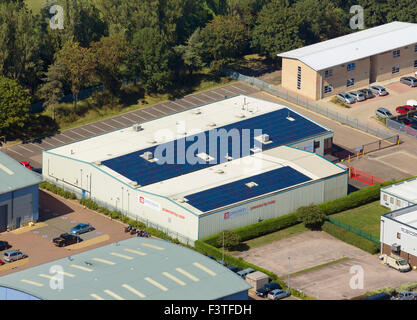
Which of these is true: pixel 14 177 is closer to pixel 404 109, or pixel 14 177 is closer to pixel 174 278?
pixel 174 278

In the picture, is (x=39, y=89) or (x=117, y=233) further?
(x=39, y=89)

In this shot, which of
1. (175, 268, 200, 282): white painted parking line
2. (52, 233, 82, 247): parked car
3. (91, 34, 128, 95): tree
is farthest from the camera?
(91, 34, 128, 95): tree

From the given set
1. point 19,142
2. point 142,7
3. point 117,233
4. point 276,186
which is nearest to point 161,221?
point 117,233

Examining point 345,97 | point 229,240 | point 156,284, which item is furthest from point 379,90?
point 156,284

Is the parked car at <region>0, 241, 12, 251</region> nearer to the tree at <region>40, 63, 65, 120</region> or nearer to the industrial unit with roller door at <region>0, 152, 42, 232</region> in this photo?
the industrial unit with roller door at <region>0, 152, 42, 232</region>

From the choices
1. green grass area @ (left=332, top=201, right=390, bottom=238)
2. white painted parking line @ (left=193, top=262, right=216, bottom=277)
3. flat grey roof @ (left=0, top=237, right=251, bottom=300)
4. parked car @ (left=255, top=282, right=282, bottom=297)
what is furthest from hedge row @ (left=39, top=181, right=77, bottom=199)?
white painted parking line @ (left=193, top=262, right=216, bottom=277)

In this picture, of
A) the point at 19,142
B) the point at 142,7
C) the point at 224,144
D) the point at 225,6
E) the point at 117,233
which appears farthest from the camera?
the point at 225,6
